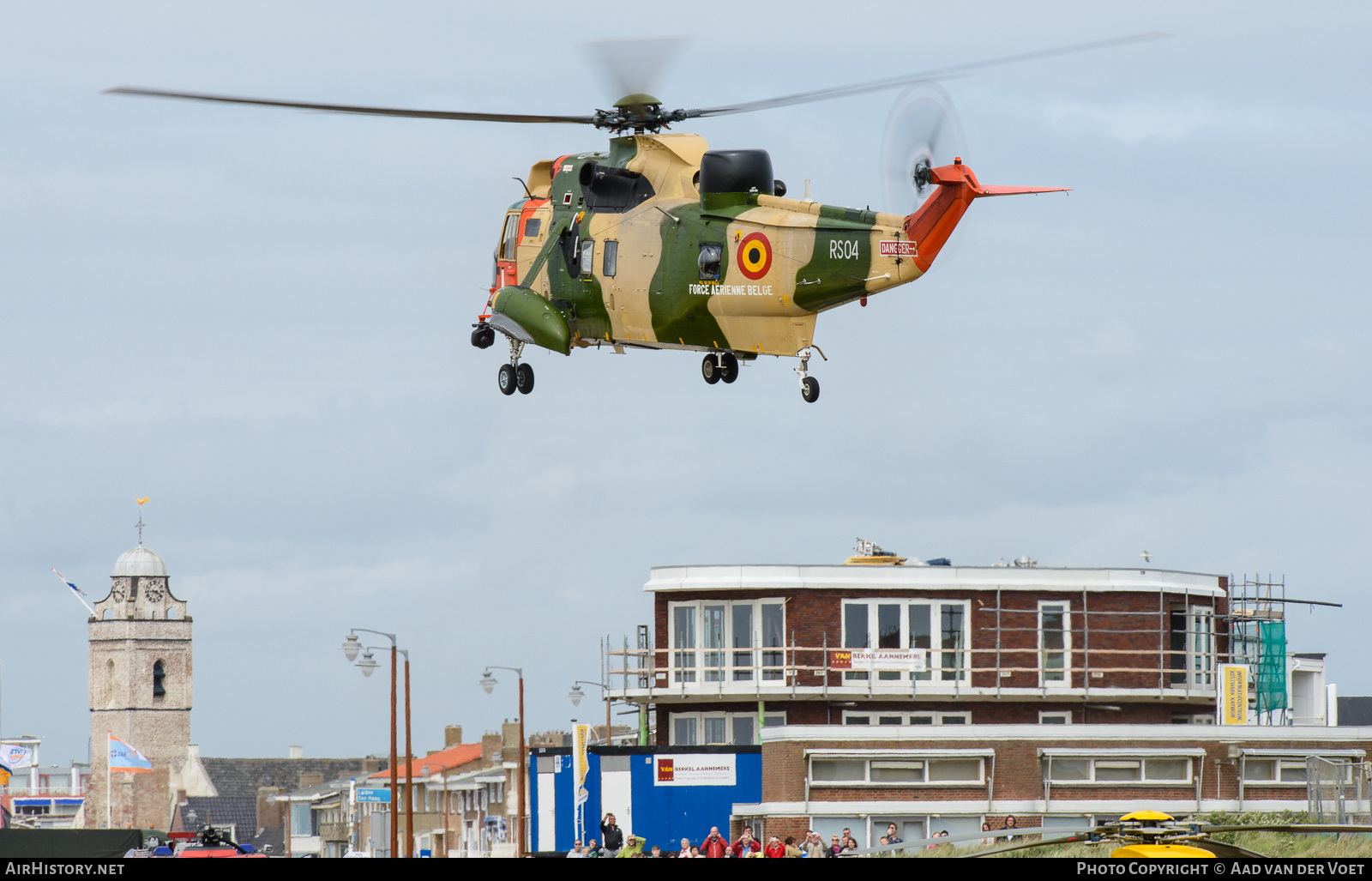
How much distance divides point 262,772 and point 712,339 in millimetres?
162047

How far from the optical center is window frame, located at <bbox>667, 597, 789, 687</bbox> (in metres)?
57.7

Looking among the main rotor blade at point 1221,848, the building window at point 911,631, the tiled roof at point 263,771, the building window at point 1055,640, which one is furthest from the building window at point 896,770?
the tiled roof at point 263,771

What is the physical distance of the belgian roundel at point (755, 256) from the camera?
34.3 meters

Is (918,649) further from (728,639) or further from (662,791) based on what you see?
(662,791)

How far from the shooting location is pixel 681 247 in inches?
1415

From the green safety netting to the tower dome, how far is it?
150280mm

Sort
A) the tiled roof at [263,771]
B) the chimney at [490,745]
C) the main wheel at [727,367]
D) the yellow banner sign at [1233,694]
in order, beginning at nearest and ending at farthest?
the main wheel at [727,367] → the yellow banner sign at [1233,694] → the chimney at [490,745] → the tiled roof at [263,771]

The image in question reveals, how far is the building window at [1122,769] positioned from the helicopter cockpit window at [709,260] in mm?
20959

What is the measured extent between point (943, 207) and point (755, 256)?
12.0 feet

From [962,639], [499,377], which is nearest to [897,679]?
[962,639]

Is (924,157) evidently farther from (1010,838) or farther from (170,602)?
(170,602)

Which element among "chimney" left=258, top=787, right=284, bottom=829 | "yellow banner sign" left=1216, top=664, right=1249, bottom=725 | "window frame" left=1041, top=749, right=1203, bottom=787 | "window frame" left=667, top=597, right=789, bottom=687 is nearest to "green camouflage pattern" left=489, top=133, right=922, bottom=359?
"window frame" left=1041, top=749, right=1203, bottom=787

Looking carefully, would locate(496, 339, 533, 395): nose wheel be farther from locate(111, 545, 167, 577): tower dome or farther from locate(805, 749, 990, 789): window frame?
locate(111, 545, 167, 577): tower dome

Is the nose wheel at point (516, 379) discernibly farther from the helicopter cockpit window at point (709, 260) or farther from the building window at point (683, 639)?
the building window at point (683, 639)
